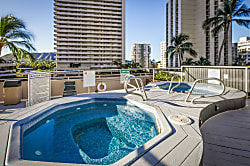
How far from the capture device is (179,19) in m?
22.3

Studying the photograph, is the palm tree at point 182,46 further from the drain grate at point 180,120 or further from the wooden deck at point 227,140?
the drain grate at point 180,120

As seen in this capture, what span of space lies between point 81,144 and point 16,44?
16.0ft

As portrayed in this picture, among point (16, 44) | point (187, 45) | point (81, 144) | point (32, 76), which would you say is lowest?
point (81, 144)

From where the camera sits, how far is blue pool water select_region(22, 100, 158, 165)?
1644 mm

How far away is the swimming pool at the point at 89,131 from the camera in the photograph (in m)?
1.64

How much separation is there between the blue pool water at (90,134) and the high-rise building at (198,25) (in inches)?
844

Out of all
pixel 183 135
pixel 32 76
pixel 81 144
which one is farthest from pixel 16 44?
pixel 183 135

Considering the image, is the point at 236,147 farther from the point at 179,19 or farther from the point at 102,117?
the point at 179,19

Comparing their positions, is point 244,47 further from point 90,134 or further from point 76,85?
point 90,134

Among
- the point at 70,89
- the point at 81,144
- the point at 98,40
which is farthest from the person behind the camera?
the point at 98,40

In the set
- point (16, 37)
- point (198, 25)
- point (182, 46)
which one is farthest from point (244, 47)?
point (16, 37)

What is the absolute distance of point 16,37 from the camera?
5047 millimetres

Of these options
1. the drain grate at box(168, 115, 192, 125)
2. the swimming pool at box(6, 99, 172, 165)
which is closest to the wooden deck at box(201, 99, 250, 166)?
the drain grate at box(168, 115, 192, 125)

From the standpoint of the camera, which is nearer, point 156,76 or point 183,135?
point 183,135
